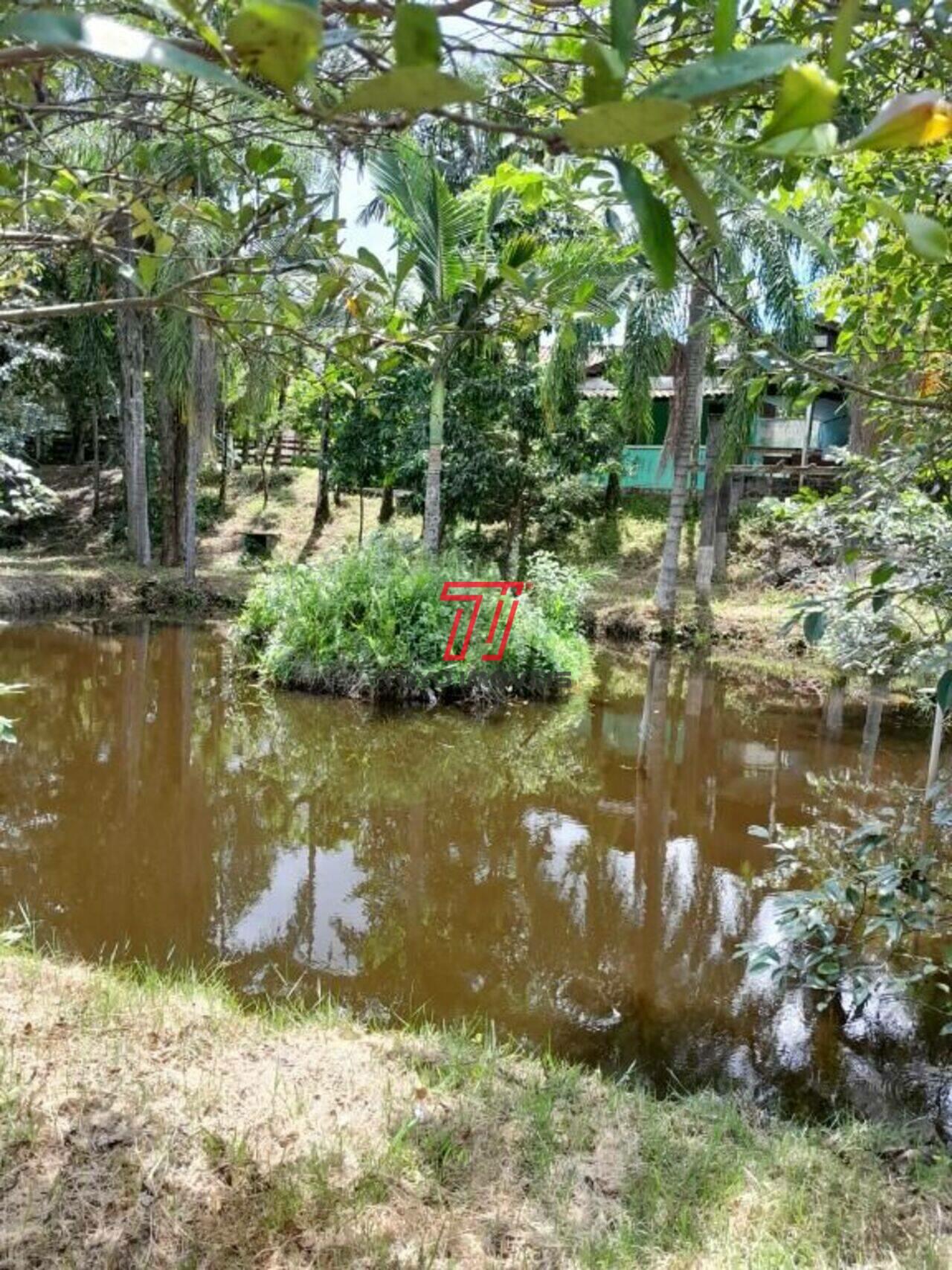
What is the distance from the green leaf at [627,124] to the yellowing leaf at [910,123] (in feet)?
0.43

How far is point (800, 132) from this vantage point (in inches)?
20.6

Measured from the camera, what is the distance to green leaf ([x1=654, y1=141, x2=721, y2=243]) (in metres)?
0.56

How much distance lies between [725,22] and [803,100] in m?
0.11

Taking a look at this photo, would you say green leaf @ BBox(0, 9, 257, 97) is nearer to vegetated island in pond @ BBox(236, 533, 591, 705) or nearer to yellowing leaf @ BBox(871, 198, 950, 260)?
yellowing leaf @ BBox(871, 198, 950, 260)

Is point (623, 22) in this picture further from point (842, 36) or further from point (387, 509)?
point (387, 509)

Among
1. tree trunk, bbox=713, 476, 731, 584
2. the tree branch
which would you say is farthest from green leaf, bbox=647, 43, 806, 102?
tree trunk, bbox=713, 476, 731, 584

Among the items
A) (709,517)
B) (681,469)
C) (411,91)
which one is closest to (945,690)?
(411,91)

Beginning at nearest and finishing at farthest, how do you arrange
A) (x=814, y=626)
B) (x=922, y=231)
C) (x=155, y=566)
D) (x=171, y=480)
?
1. (x=922, y=231)
2. (x=814, y=626)
3. (x=155, y=566)
4. (x=171, y=480)

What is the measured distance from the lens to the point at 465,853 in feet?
15.8

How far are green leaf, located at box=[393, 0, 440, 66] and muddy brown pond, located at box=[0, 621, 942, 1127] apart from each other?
3.08 m

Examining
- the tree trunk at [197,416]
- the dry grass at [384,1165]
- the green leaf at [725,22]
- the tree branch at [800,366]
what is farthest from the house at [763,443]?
the green leaf at [725,22]

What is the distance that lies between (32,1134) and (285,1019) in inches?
40.4

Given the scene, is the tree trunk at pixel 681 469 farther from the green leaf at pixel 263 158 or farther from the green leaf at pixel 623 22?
the green leaf at pixel 623 22

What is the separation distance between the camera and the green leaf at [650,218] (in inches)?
21.9
